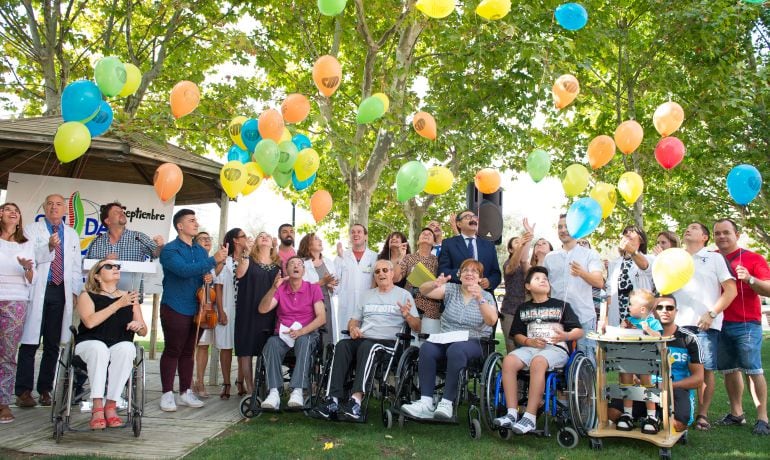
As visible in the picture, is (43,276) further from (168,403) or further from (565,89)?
(565,89)

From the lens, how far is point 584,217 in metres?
5.27

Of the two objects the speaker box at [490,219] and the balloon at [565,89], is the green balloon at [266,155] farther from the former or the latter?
the balloon at [565,89]

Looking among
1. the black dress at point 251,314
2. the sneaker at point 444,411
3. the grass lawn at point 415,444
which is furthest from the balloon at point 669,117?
the black dress at point 251,314

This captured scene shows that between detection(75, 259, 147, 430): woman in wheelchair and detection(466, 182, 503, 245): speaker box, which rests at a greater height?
detection(466, 182, 503, 245): speaker box

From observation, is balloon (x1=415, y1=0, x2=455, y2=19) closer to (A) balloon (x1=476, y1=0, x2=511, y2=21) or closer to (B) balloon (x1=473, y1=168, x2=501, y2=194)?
(A) balloon (x1=476, y1=0, x2=511, y2=21)

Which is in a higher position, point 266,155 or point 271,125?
point 271,125

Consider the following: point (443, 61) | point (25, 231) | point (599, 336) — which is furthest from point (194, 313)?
point (443, 61)

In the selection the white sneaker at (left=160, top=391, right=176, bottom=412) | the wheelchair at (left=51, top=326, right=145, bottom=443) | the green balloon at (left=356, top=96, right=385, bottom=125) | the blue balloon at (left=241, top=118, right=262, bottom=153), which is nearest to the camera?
the wheelchair at (left=51, top=326, right=145, bottom=443)

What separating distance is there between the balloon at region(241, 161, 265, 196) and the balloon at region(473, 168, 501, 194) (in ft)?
7.90

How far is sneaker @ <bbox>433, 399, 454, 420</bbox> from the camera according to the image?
4.62 metres

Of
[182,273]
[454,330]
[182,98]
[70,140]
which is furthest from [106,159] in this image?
[454,330]

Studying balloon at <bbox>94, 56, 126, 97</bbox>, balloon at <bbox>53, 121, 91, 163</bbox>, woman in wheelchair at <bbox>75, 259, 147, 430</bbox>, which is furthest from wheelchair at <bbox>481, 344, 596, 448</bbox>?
balloon at <bbox>94, 56, 126, 97</bbox>

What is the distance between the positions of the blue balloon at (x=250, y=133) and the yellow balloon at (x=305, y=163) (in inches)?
19.3

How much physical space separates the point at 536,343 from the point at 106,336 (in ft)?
10.5
